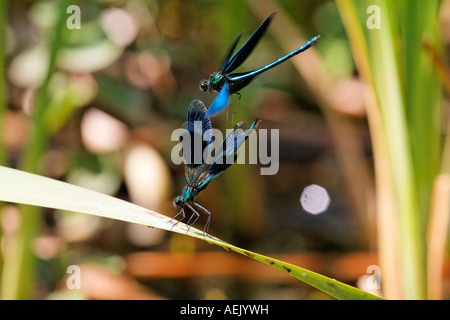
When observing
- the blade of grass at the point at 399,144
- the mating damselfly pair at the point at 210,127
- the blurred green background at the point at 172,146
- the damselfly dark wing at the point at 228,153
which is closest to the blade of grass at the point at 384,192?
the blade of grass at the point at 399,144

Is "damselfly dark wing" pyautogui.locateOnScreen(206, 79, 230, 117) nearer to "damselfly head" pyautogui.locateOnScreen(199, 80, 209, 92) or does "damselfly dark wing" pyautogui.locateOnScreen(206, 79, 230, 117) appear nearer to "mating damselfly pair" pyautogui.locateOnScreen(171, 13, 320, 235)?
"mating damselfly pair" pyautogui.locateOnScreen(171, 13, 320, 235)

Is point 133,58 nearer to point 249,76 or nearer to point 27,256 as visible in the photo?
point 27,256

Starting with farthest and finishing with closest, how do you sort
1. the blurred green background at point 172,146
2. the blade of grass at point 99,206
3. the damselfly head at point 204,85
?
the blurred green background at point 172,146, the damselfly head at point 204,85, the blade of grass at point 99,206

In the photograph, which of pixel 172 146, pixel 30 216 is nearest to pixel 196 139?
pixel 30 216

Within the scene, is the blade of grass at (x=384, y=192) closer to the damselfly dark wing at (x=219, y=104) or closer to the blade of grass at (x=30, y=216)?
the damselfly dark wing at (x=219, y=104)

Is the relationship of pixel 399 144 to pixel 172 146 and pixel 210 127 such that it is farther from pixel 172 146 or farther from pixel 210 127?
pixel 172 146
